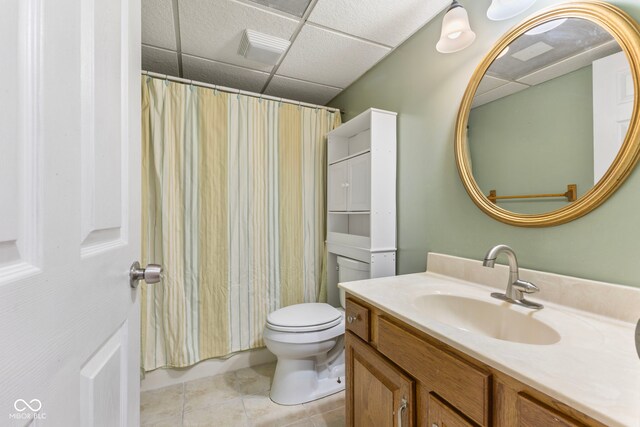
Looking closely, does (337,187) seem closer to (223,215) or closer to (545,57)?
(223,215)

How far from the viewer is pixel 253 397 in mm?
1562

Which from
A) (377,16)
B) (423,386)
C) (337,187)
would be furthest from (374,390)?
(377,16)

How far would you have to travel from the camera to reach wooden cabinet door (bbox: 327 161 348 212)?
1840 millimetres

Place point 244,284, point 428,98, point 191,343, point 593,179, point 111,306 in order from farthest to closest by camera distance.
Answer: point 244,284
point 191,343
point 428,98
point 593,179
point 111,306

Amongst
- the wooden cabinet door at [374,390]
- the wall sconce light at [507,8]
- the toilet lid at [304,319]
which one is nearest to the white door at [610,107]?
the wall sconce light at [507,8]

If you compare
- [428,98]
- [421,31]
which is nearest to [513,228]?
[428,98]

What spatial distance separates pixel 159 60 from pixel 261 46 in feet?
2.51

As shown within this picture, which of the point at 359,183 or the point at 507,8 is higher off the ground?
the point at 507,8

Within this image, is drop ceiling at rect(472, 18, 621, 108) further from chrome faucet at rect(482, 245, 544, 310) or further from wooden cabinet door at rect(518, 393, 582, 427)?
wooden cabinet door at rect(518, 393, 582, 427)

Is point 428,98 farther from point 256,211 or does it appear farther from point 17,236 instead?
point 17,236

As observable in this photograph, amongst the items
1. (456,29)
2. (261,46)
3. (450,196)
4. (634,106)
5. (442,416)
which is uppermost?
(261,46)

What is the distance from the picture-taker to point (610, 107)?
78cm

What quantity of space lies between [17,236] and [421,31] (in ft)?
5.78

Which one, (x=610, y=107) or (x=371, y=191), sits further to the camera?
(x=371, y=191)
